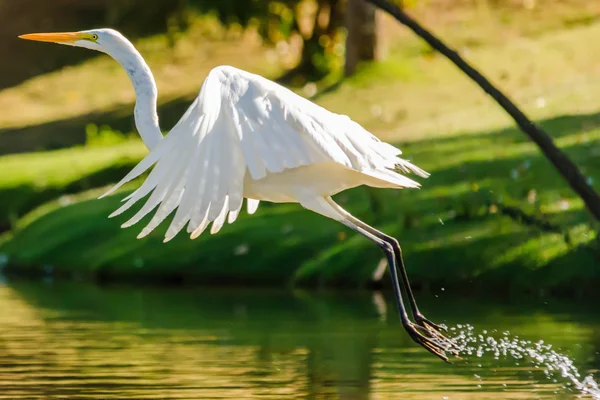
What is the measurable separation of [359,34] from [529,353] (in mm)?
14762

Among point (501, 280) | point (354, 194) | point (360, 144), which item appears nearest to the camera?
point (360, 144)

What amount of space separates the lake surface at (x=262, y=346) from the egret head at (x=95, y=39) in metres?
2.01

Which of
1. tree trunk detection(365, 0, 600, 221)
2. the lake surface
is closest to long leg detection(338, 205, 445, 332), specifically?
the lake surface

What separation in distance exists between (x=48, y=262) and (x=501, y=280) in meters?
5.78

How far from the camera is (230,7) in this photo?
2334cm

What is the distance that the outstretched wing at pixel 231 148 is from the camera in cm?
671

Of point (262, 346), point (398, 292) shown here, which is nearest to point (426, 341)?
point (398, 292)

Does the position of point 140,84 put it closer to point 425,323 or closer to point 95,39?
point 95,39

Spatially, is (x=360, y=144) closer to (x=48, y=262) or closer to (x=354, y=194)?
(x=354, y=194)

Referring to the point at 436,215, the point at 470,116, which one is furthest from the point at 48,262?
the point at 470,116

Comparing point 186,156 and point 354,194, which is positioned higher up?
point 354,194

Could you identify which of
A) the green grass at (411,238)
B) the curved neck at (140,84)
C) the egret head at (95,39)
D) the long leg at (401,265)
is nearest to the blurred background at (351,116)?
the green grass at (411,238)

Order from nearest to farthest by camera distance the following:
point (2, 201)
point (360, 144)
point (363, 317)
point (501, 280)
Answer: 1. point (360, 144)
2. point (363, 317)
3. point (501, 280)
4. point (2, 201)

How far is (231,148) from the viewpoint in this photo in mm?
6984
